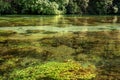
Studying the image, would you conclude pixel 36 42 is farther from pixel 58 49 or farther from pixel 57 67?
pixel 57 67

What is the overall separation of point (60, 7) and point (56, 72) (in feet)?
147

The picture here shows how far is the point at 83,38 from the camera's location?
25.5 meters

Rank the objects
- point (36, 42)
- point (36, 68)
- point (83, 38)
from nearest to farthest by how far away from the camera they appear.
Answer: point (36, 68) < point (36, 42) < point (83, 38)

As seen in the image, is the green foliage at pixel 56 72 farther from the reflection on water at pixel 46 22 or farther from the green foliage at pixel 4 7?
the green foliage at pixel 4 7

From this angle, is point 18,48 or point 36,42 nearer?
point 18,48

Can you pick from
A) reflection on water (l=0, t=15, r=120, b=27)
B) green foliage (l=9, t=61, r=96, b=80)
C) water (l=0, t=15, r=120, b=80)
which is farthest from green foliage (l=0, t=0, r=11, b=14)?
green foliage (l=9, t=61, r=96, b=80)

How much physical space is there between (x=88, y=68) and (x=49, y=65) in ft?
7.04

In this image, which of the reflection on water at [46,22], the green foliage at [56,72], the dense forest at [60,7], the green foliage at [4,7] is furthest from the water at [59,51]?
the dense forest at [60,7]

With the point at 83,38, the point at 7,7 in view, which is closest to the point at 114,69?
the point at 83,38

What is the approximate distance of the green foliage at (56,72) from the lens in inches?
525

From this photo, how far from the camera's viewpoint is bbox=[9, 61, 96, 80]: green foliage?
13.3m

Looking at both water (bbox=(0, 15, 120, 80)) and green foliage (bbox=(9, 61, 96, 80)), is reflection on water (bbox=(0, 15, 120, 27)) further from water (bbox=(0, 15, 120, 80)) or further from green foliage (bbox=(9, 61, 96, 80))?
green foliage (bbox=(9, 61, 96, 80))

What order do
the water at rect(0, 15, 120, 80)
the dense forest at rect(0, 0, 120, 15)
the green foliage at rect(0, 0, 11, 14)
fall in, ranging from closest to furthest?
1. the water at rect(0, 15, 120, 80)
2. the green foliage at rect(0, 0, 11, 14)
3. the dense forest at rect(0, 0, 120, 15)

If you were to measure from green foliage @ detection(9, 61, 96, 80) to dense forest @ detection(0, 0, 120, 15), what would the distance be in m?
38.1
